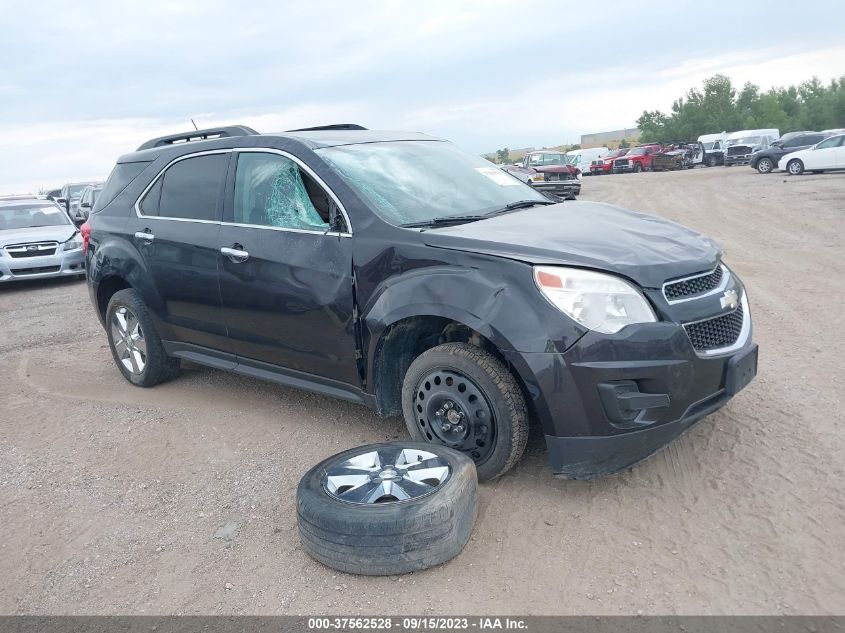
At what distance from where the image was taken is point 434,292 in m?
3.59

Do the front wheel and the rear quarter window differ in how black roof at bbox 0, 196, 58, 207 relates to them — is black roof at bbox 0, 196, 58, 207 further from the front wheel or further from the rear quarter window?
the front wheel

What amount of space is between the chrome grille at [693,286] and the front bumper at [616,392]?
0.19m

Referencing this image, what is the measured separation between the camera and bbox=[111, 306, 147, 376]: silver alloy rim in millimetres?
5695

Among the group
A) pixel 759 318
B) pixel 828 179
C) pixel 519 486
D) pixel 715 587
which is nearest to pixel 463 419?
pixel 519 486

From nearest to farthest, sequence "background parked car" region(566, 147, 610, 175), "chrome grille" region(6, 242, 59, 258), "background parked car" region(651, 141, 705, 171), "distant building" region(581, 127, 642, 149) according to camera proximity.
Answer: "chrome grille" region(6, 242, 59, 258) < "background parked car" region(651, 141, 705, 171) < "background parked car" region(566, 147, 610, 175) < "distant building" region(581, 127, 642, 149)

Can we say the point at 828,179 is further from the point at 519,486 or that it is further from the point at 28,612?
the point at 28,612

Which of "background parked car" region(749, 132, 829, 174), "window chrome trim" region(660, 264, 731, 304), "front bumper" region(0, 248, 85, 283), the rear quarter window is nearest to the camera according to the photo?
"window chrome trim" region(660, 264, 731, 304)

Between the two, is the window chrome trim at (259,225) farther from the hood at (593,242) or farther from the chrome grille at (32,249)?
the chrome grille at (32,249)

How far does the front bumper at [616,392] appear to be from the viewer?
321 cm

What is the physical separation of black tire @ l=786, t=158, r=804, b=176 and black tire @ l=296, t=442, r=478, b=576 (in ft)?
90.5

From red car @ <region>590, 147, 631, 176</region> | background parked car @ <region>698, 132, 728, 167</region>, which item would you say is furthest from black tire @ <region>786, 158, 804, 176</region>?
red car @ <region>590, 147, 631, 176</region>

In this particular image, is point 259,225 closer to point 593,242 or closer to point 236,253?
point 236,253

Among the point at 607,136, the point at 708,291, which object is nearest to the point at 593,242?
the point at 708,291

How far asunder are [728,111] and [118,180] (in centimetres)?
7622
